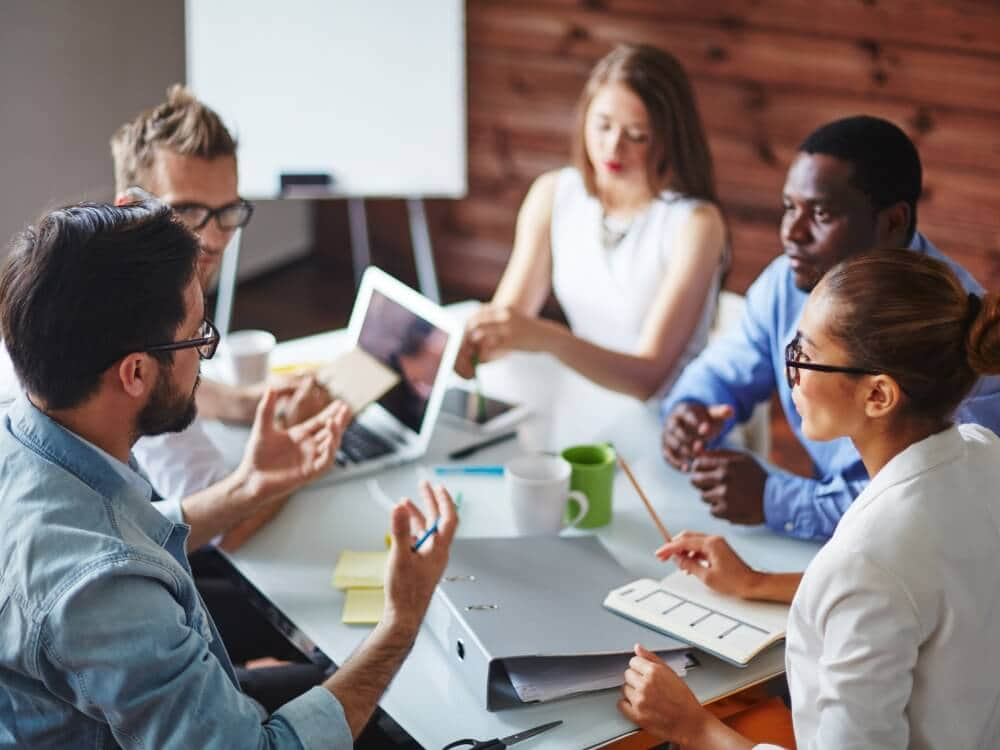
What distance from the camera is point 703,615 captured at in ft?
4.37

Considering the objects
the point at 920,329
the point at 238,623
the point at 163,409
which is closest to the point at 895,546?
the point at 920,329

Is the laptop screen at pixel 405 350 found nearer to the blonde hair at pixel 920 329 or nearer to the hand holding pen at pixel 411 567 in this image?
the hand holding pen at pixel 411 567

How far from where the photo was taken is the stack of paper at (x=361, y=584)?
1360 millimetres

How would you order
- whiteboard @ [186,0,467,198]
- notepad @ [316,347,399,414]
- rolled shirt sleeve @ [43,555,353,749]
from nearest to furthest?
1. rolled shirt sleeve @ [43,555,353,749]
2. notepad @ [316,347,399,414]
3. whiteboard @ [186,0,467,198]

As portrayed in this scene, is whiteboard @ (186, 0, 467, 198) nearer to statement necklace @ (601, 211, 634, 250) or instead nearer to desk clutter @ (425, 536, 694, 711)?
statement necklace @ (601, 211, 634, 250)

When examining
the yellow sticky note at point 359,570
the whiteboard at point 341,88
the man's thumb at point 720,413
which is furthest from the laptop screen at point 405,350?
the whiteboard at point 341,88

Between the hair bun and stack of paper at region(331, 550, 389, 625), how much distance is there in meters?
0.76

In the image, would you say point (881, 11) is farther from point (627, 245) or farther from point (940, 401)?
point (940, 401)

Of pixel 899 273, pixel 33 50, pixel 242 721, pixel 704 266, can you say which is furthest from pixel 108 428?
pixel 33 50

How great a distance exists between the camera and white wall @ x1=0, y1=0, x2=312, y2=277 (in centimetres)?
328

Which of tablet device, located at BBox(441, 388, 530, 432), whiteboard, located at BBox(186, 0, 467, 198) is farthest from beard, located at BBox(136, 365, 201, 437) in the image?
whiteboard, located at BBox(186, 0, 467, 198)

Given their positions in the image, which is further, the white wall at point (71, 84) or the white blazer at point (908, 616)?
the white wall at point (71, 84)

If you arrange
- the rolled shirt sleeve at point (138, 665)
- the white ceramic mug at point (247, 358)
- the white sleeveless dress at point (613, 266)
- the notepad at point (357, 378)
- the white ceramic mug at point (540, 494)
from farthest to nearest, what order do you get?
the white sleeveless dress at point (613, 266) → the white ceramic mug at point (247, 358) → the notepad at point (357, 378) → the white ceramic mug at point (540, 494) → the rolled shirt sleeve at point (138, 665)

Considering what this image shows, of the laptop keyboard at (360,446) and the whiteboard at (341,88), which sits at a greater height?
the whiteboard at (341,88)
